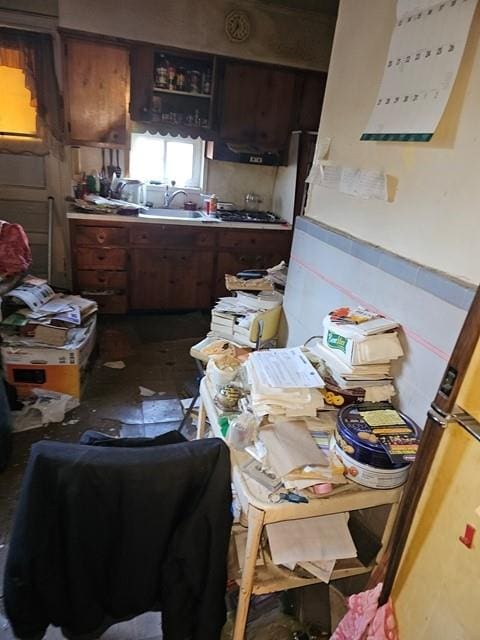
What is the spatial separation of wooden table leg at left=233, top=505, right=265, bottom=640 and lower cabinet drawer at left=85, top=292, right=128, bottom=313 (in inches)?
111

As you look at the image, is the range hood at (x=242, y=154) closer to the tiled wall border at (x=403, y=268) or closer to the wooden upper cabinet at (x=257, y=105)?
the wooden upper cabinet at (x=257, y=105)

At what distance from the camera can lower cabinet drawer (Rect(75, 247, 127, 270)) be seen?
11.1ft

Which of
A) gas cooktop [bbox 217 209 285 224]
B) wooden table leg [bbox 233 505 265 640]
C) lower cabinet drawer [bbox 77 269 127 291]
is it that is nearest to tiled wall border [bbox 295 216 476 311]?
wooden table leg [bbox 233 505 265 640]

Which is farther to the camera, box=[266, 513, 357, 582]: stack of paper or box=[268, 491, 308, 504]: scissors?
box=[266, 513, 357, 582]: stack of paper

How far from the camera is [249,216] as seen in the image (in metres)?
3.94

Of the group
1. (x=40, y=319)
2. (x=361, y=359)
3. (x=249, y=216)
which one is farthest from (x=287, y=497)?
(x=249, y=216)

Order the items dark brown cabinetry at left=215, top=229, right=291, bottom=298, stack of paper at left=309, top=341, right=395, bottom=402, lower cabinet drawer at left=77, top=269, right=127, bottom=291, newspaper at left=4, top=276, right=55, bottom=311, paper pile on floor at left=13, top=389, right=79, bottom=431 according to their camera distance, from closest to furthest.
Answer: stack of paper at left=309, top=341, right=395, bottom=402 → paper pile on floor at left=13, top=389, right=79, bottom=431 → newspaper at left=4, top=276, right=55, bottom=311 → lower cabinet drawer at left=77, top=269, right=127, bottom=291 → dark brown cabinetry at left=215, top=229, right=291, bottom=298

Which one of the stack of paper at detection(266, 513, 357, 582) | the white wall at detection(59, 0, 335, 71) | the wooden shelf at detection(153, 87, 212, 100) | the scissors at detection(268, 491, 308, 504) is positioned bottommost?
the stack of paper at detection(266, 513, 357, 582)

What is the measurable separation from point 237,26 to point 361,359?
3299mm

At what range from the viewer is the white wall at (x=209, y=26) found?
311 centimetres

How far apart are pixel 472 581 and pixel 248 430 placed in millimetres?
582

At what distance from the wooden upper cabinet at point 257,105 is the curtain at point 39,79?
1.33 m

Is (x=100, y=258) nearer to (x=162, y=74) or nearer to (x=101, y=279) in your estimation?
(x=101, y=279)

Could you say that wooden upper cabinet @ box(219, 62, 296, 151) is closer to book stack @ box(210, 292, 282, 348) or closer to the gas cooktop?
the gas cooktop
